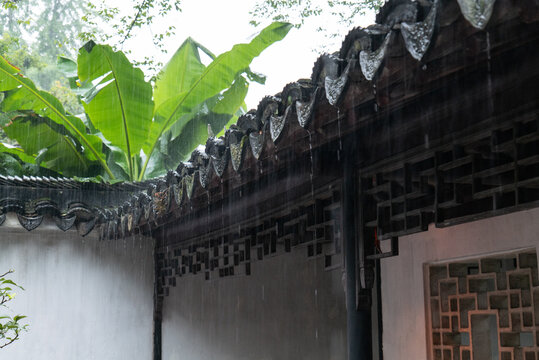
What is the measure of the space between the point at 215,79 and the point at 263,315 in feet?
10.5

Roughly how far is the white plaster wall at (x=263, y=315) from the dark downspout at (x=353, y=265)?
2.77 meters

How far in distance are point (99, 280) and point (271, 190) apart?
13.7 feet

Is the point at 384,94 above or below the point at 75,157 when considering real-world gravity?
below

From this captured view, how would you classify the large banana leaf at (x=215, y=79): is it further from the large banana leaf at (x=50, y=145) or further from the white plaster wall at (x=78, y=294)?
the white plaster wall at (x=78, y=294)

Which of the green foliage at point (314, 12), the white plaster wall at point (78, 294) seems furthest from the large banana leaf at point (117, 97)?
the green foliage at point (314, 12)

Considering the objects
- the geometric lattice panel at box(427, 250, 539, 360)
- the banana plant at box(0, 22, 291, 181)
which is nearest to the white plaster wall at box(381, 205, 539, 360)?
the geometric lattice panel at box(427, 250, 539, 360)

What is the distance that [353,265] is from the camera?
3578 millimetres

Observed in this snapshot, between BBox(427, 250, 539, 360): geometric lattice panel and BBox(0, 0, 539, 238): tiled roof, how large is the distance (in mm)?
1918

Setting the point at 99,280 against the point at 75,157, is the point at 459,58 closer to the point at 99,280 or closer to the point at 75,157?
the point at 99,280

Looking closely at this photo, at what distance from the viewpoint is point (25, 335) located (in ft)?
25.4

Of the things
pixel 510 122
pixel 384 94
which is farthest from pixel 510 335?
pixel 384 94

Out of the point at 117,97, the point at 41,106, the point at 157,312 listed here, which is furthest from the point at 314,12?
the point at 157,312

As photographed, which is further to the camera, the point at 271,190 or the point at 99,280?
the point at 99,280

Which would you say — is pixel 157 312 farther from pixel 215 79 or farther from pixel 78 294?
pixel 215 79
